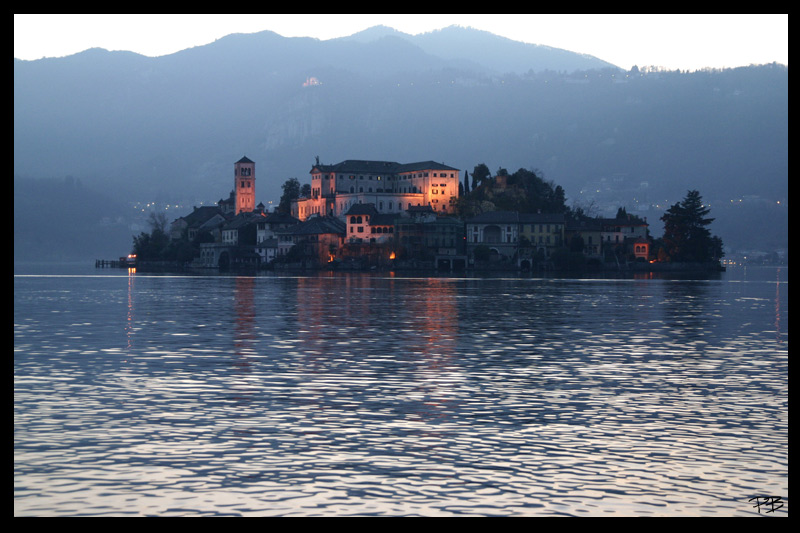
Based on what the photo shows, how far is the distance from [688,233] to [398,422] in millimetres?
157266

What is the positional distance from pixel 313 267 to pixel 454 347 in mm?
149803

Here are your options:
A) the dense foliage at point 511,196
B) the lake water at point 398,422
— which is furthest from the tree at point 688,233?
the lake water at point 398,422

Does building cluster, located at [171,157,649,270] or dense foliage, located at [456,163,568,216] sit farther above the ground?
dense foliage, located at [456,163,568,216]

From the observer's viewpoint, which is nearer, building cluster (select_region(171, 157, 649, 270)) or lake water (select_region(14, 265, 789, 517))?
lake water (select_region(14, 265, 789, 517))

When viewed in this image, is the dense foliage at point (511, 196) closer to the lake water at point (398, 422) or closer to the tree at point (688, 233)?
the tree at point (688, 233)

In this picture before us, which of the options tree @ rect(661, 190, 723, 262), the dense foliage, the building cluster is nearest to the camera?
tree @ rect(661, 190, 723, 262)

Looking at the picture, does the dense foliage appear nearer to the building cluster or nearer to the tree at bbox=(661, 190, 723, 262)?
the building cluster

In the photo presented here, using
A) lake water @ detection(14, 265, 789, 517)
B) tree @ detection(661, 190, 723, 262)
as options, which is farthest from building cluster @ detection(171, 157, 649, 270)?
lake water @ detection(14, 265, 789, 517)

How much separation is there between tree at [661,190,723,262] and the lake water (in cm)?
12920

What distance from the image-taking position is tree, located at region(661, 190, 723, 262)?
166750mm

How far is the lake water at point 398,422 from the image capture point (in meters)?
13.9

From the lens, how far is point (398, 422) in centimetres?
1964
